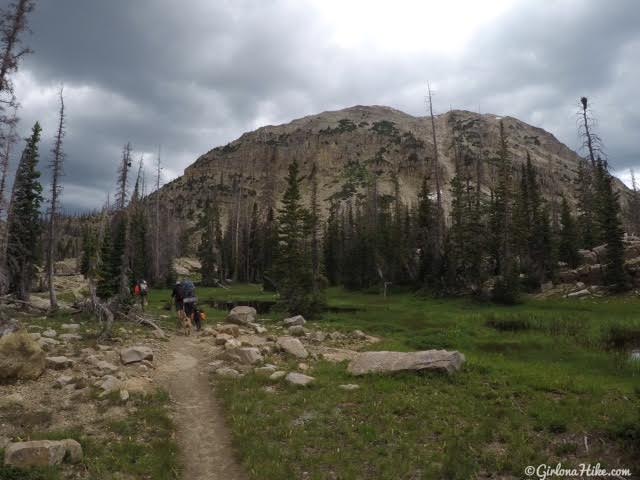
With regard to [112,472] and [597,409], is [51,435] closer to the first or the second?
[112,472]

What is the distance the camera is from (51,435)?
9.24 metres

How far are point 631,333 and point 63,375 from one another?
2735 cm

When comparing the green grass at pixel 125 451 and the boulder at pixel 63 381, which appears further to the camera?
the boulder at pixel 63 381

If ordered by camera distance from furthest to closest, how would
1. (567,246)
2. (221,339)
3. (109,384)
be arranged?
(567,246)
(221,339)
(109,384)

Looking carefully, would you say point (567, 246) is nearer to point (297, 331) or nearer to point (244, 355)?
point (297, 331)

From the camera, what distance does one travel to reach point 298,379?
14078 mm

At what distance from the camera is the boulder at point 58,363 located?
45.2 ft

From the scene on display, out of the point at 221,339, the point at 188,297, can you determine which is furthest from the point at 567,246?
the point at 221,339

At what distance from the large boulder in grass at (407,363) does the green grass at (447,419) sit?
373 millimetres

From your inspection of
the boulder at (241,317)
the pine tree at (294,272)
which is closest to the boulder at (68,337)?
the boulder at (241,317)

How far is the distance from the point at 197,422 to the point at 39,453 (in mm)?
3944

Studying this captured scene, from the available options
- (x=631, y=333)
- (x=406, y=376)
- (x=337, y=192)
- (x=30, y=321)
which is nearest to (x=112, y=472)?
(x=406, y=376)

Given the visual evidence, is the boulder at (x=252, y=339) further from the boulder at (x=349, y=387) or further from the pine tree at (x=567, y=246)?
the pine tree at (x=567, y=246)

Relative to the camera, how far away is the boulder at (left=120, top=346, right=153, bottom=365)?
15495 millimetres
